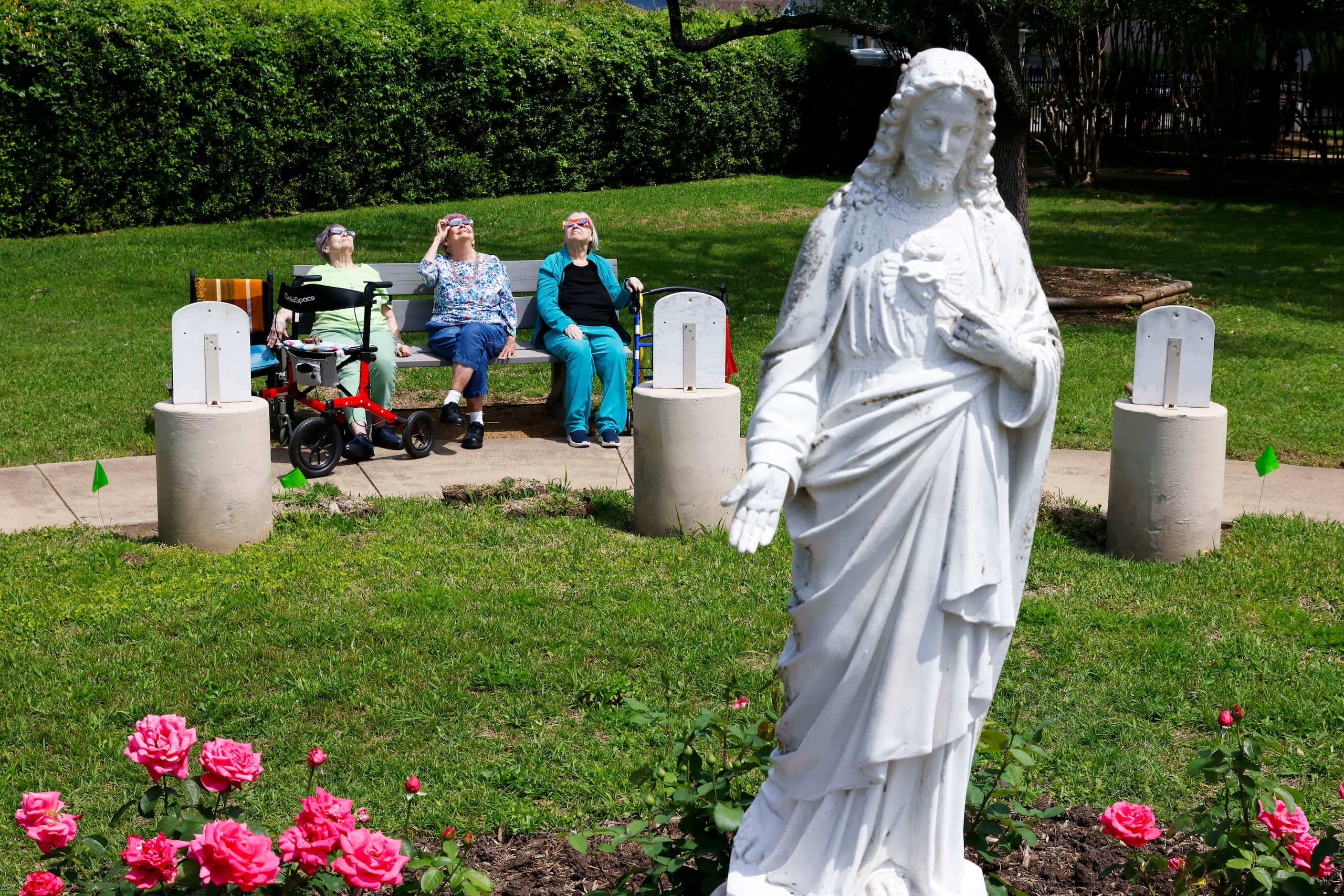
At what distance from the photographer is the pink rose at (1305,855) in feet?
11.0

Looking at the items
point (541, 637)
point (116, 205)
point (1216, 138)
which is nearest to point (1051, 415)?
point (541, 637)

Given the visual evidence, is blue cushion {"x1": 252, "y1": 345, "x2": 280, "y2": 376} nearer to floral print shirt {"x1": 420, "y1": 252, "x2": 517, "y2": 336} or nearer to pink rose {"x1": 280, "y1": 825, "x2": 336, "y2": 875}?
floral print shirt {"x1": 420, "y1": 252, "x2": 517, "y2": 336}

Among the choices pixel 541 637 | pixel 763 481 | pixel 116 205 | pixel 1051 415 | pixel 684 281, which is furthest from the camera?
pixel 116 205

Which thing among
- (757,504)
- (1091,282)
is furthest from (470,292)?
(1091,282)

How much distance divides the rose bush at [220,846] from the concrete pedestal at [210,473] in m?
3.59

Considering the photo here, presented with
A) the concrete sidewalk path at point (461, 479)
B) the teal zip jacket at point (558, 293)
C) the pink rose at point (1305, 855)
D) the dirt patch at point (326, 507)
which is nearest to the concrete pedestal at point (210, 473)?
the dirt patch at point (326, 507)

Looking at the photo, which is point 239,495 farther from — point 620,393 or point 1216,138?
point 1216,138

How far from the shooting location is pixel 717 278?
49.9ft

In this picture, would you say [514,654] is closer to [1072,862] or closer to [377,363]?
[1072,862]

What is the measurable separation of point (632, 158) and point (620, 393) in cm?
1421

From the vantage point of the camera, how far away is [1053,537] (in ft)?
23.5

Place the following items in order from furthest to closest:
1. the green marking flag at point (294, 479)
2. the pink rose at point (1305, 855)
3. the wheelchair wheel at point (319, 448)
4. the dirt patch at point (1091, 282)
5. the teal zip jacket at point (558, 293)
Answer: the dirt patch at point (1091, 282) → the teal zip jacket at point (558, 293) → the wheelchair wheel at point (319, 448) → the green marking flag at point (294, 479) → the pink rose at point (1305, 855)

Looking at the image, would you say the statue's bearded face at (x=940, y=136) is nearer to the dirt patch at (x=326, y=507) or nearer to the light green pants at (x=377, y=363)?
the dirt patch at (x=326, y=507)

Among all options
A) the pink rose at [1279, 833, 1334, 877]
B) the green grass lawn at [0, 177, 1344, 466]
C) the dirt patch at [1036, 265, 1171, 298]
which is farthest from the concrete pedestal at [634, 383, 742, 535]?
the dirt patch at [1036, 265, 1171, 298]
